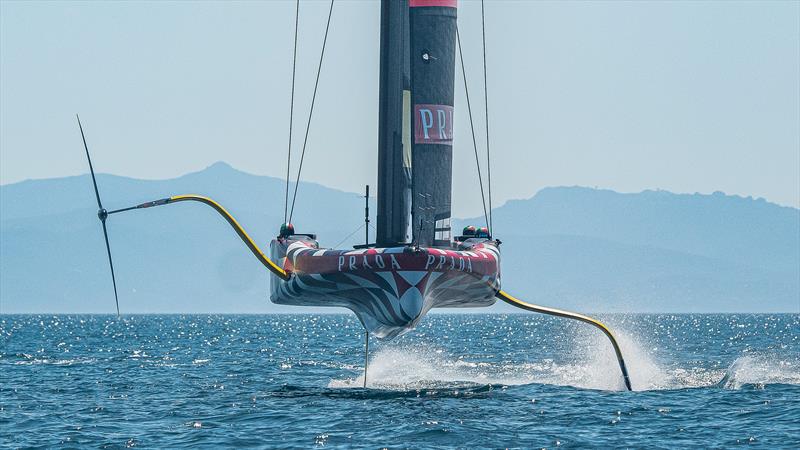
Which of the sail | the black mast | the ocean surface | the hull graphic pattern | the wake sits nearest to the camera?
the ocean surface

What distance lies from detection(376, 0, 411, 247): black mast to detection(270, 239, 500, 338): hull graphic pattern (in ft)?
6.89

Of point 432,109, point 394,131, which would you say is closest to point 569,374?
point 394,131

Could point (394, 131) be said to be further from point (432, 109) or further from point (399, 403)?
point (399, 403)

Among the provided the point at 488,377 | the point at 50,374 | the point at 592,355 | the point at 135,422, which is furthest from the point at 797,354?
the point at 135,422

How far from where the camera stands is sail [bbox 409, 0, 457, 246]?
34188 millimetres

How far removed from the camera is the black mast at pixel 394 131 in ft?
114

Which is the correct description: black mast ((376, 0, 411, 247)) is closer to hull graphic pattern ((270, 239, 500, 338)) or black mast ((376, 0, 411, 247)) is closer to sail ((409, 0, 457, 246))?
sail ((409, 0, 457, 246))

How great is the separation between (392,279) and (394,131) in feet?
15.9

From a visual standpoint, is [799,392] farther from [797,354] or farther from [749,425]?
[797,354]

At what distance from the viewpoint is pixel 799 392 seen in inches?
1511

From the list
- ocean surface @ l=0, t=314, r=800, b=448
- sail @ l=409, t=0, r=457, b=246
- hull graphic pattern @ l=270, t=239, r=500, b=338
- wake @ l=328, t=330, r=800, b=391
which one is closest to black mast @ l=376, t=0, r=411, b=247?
sail @ l=409, t=0, r=457, b=246

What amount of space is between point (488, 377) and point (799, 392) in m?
10.8

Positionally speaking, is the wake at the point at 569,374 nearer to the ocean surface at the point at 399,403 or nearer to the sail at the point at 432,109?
the ocean surface at the point at 399,403

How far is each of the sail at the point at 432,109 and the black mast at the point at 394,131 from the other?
0.60m
